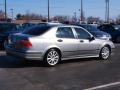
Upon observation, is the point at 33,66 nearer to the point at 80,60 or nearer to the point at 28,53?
the point at 28,53

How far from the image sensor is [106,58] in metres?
13.7

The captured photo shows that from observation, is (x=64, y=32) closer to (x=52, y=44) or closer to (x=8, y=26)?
(x=52, y=44)

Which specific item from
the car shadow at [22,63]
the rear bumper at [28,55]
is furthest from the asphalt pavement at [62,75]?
the rear bumper at [28,55]

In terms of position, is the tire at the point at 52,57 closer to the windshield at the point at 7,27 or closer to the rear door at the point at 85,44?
the rear door at the point at 85,44

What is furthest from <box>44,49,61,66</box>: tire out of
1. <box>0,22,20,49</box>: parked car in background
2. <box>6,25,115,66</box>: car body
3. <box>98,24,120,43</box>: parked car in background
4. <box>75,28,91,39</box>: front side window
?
<box>98,24,120,43</box>: parked car in background

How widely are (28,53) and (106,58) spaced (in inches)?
157

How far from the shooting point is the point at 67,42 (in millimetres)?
11992

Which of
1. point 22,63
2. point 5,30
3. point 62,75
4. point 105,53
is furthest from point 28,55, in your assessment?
→ point 5,30

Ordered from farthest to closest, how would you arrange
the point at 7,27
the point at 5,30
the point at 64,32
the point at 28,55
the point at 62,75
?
the point at 7,27, the point at 5,30, the point at 64,32, the point at 28,55, the point at 62,75

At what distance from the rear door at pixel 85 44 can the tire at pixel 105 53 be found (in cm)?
48

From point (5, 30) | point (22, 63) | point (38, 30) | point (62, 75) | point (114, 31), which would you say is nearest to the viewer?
point (62, 75)

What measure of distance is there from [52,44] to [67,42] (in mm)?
702

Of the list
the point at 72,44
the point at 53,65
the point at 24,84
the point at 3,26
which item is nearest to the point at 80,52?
the point at 72,44

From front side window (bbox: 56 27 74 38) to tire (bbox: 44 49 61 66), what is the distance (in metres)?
0.62
